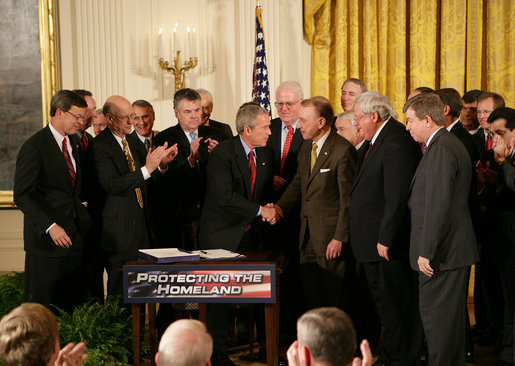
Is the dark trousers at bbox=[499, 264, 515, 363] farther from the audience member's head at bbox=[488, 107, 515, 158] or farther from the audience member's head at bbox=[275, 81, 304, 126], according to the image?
the audience member's head at bbox=[275, 81, 304, 126]

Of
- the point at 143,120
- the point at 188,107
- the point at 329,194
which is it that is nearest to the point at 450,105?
the point at 329,194

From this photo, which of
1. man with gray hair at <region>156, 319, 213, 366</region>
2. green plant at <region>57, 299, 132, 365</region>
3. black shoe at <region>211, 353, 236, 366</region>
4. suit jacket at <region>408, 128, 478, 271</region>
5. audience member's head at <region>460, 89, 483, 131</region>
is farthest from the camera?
audience member's head at <region>460, 89, 483, 131</region>

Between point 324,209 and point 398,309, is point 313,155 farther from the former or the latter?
point 398,309

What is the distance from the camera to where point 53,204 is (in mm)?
4410

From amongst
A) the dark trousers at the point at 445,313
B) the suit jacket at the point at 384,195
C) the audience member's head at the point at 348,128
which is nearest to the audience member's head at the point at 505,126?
the suit jacket at the point at 384,195

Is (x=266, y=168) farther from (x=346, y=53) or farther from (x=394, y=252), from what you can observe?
(x=346, y=53)

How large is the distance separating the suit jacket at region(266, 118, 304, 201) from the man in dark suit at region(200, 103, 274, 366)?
17.8 inches

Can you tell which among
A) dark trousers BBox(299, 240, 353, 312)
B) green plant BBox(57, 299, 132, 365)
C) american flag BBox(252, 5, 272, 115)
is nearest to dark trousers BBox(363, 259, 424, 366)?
dark trousers BBox(299, 240, 353, 312)

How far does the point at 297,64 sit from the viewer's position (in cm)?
696

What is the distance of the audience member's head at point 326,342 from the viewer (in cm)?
209

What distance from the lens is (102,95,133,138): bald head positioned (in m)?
4.59

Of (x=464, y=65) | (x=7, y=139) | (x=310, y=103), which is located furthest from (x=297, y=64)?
(x=7, y=139)

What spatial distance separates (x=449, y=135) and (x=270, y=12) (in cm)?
364

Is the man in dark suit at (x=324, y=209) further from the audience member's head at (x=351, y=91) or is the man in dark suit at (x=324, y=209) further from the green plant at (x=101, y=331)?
the green plant at (x=101, y=331)
